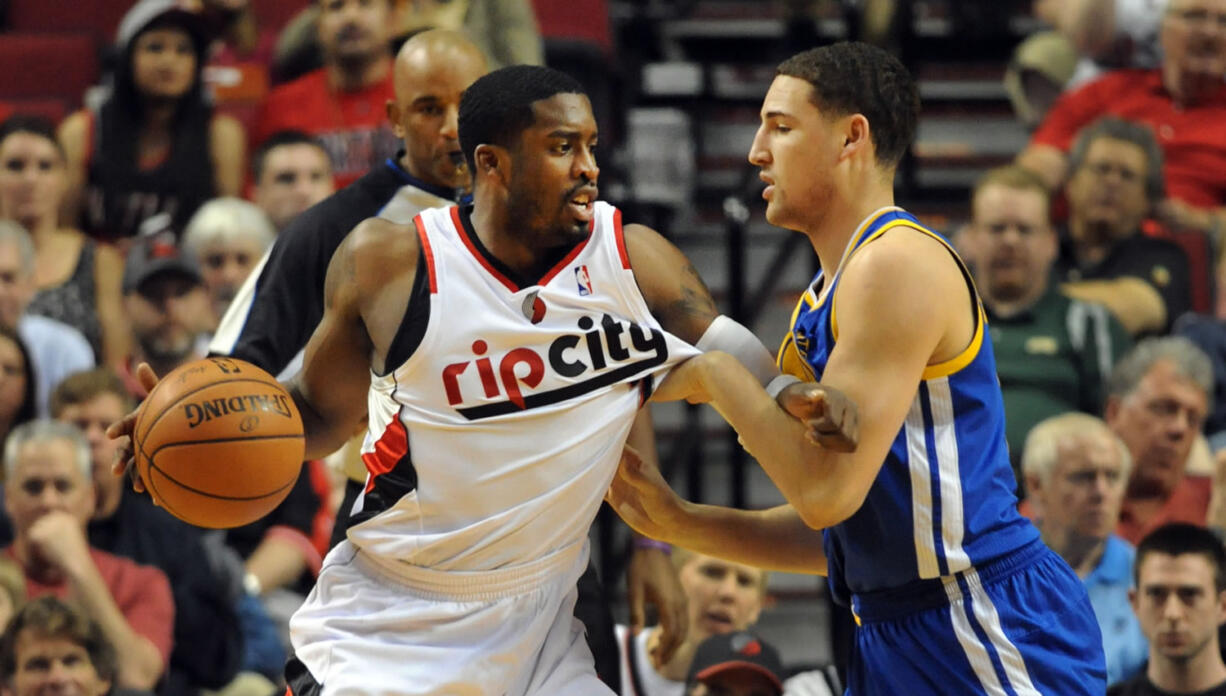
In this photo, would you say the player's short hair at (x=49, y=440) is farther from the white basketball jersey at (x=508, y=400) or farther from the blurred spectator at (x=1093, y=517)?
the blurred spectator at (x=1093, y=517)

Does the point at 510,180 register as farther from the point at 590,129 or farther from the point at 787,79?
the point at 787,79

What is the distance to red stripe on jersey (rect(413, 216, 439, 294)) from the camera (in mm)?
3600

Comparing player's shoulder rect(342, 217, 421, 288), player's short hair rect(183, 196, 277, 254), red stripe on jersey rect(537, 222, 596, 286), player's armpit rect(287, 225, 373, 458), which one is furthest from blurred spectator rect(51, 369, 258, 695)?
red stripe on jersey rect(537, 222, 596, 286)

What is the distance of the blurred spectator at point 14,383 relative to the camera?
6594 millimetres

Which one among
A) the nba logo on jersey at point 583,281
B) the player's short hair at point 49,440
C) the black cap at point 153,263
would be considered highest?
the nba logo on jersey at point 583,281

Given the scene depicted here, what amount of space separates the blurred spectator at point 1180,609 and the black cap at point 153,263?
391cm

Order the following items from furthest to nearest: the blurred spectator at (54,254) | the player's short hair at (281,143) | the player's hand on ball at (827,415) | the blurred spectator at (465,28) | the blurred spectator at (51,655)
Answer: the player's short hair at (281,143)
the blurred spectator at (54,254)
the blurred spectator at (465,28)
the blurred spectator at (51,655)
the player's hand on ball at (827,415)

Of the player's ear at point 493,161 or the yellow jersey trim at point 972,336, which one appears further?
the player's ear at point 493,161

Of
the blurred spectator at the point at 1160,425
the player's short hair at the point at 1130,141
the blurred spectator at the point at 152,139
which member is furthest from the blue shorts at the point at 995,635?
the blurred spectator at the point at 152,139

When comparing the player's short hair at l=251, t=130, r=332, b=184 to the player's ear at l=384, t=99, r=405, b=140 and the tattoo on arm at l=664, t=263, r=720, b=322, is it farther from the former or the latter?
the tattoo on arm at l=664, t=263, r=720, b=322

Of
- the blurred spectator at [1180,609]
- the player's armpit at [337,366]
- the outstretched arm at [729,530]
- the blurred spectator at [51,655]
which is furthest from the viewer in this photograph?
the blurred spectator at [51,655]

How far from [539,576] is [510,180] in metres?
0.84

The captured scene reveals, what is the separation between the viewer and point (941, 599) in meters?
3.54

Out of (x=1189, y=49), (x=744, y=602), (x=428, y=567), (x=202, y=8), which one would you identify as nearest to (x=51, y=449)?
(x=744, y=602)
